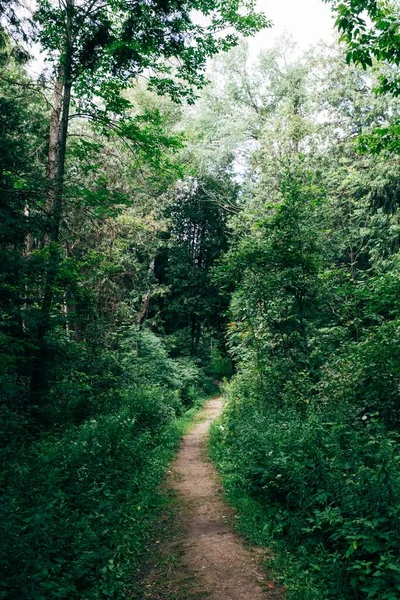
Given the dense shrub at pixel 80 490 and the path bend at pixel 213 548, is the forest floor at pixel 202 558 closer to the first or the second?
the path bend at pixel 213 548

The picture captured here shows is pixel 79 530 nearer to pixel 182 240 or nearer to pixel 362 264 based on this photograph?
pixel 362 264

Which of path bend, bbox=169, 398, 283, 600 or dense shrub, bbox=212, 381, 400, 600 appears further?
path bend, bbox=169, 398, 283, 600

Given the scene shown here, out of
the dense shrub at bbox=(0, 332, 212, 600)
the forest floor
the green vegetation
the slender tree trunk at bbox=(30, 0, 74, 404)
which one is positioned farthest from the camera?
the slender tree trunk at bbox=(30, 0, 74, 404)

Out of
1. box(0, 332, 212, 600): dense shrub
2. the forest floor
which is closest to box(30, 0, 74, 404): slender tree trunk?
box(0, 332, 212, 600): dense shrub

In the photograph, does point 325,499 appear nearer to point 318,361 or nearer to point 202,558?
point 202,558

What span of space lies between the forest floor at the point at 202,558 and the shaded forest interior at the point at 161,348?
272 mm

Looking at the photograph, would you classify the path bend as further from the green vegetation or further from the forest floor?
the green vegetation

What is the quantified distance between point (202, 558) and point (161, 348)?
1417 cm

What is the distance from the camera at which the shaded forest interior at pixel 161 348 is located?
14.9 ft

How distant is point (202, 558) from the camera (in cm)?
490

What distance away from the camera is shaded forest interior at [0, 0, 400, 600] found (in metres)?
4.53

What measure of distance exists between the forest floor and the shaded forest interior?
0.27 metres

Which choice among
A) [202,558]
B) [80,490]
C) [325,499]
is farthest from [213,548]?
[80,490]

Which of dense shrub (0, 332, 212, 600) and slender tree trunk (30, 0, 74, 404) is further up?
slender tree trunk (30, 0, 74, 404)
